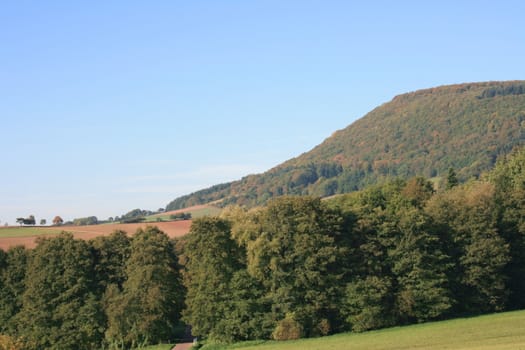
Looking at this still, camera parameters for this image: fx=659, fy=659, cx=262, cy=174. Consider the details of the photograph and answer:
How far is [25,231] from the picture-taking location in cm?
13625

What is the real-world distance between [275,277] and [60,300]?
24739mm

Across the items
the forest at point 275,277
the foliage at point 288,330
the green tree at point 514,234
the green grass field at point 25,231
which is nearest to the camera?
the foliage at point 288,330

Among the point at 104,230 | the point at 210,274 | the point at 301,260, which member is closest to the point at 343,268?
the point at 301,260

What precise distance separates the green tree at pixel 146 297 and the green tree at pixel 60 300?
97.8 inches

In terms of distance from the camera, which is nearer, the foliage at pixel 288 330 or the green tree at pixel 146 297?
the foliage at pixel 288 330

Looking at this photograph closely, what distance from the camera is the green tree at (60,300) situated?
237 ft

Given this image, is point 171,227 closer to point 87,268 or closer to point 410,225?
point 87,268

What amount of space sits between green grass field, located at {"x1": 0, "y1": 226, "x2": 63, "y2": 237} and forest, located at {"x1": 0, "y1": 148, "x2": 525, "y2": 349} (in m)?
52.0

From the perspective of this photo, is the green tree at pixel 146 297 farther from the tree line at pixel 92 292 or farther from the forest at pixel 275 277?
the forest at pixel 275 277

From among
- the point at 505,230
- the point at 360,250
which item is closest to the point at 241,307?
the point at 360,250

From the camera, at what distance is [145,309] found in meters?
73.0

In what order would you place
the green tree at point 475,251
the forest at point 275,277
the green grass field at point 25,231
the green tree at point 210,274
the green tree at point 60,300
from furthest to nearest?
the green grass field at point 25,231 → the green tree at point 475,251 → the green tree at point 60,300 → the green tree at point 210,274 → the forest at point 275,277

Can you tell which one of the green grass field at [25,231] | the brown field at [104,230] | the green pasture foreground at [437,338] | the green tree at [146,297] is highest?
the green grass field at [25,231]

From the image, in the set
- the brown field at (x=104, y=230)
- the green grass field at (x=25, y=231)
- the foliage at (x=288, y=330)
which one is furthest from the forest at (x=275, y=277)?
the green grass field at (x=25, y=231)
